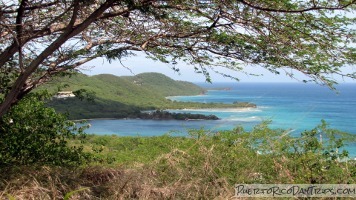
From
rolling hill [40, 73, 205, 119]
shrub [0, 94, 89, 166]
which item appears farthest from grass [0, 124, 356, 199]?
rolling hill [40, 73, 205, 119]

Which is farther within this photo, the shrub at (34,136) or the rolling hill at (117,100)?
the rolling hill at (117,100)

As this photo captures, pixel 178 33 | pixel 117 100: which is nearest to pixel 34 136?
pixel 178 33

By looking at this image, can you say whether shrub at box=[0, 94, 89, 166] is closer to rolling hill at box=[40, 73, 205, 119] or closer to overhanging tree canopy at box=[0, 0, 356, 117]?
overhanging tree canopy at box=[0, 0, 356, 117]

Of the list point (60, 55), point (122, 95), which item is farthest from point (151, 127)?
point (60, 55)

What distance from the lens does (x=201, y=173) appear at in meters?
4.04

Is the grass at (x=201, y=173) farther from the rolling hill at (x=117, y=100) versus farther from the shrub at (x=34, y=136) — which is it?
the rolling hill at (x=117, y=100)

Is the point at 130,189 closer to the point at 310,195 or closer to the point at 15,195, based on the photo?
the point at 15,195

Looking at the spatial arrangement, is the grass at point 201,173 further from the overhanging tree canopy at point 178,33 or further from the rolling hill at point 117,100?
the rolling hill at point 117,100

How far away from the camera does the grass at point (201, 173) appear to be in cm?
373

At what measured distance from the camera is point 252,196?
3.58 meters

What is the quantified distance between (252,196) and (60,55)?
8.19 ft

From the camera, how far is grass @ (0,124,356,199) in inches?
147

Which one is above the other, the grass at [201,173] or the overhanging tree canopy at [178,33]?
the overhanging tree canopy at [178,33]

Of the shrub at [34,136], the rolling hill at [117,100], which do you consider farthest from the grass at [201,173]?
the rolling hill at [117,100]
